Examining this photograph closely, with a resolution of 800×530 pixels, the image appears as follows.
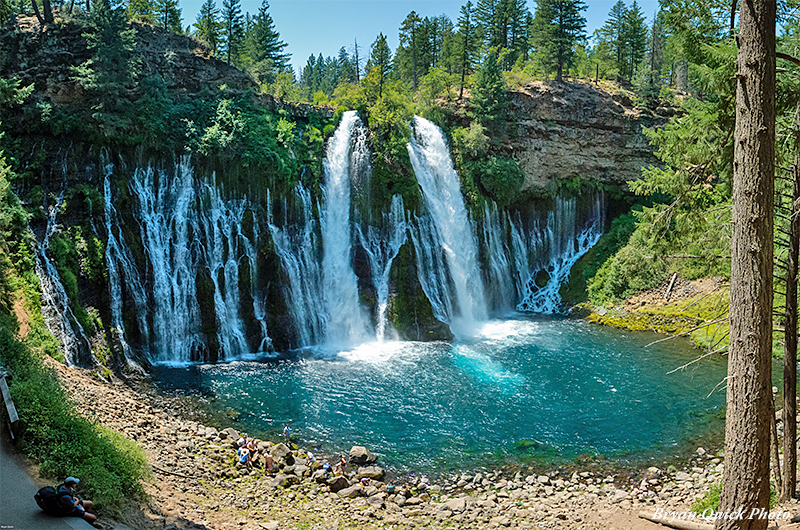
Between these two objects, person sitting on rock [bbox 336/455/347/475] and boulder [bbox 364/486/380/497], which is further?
person sitting on rock [bbox 336/455/347/475]

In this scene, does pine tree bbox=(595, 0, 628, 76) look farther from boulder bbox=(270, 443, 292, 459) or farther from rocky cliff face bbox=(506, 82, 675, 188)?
boulder bbox=(270, 443, 292, 459)

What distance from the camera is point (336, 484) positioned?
12508 millimetres

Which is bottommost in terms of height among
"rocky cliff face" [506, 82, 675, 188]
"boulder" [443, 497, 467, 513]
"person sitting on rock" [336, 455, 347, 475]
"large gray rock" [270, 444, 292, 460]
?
"boulder" [443, 497, 467, 513]

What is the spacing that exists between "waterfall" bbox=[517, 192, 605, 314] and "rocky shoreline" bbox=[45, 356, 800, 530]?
20.7m

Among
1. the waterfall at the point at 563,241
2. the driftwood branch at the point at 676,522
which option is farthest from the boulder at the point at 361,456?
the waterfall at the point at 563,241

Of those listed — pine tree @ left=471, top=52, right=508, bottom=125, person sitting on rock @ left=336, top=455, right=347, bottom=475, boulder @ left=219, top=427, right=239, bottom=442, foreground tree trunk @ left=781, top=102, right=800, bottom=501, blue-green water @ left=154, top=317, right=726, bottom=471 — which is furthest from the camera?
pine tree @ left=471, top=52, right=508, bottom=125

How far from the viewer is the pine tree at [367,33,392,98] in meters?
31.1

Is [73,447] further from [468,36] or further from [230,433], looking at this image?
[468,36]

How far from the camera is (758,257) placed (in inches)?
234

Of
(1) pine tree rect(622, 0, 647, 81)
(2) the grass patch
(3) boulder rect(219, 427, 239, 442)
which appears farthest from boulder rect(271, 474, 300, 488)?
(1) pine tree rect(622, 0, 647, 81)

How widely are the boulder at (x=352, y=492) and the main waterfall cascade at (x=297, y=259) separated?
11388mm

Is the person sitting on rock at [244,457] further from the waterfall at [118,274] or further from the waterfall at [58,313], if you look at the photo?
the waterfall at [118,274]

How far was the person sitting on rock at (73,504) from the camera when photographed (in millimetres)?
7344

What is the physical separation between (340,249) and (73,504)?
19521 mm
